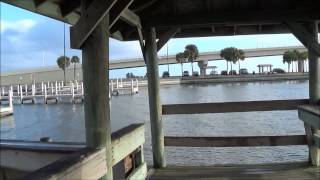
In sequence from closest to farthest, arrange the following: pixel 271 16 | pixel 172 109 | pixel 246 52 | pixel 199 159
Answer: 1. pixel 271 16
2. pixel 172 109
3. pixel 199 159
4. pixel 246 52

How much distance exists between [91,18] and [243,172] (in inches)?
162

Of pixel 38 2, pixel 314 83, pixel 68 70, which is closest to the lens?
pixel 38 2

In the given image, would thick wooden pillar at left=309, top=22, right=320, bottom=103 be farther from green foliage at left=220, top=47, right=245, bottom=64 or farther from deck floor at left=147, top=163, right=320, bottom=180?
green foliage at left=220, top=47, right=245, bottom=64

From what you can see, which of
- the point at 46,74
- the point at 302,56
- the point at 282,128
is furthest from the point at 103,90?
the point at 302,56

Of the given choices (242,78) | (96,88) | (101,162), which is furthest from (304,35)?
(242,78)

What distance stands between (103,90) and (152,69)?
363 centimetres

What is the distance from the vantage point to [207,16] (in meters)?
8.81

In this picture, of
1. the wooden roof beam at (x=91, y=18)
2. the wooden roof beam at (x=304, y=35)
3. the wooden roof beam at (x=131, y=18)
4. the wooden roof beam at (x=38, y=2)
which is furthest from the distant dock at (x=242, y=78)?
the wooden roof beam at (x=91, y=18)

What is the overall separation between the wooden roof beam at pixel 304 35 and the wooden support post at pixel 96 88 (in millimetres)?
3956

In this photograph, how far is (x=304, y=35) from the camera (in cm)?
833

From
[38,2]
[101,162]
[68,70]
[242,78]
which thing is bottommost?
[101,162]

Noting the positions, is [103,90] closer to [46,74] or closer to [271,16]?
[271,16]

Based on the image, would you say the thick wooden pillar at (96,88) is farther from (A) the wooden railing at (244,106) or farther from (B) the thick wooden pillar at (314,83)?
(B) the thick wooden pillar at (314,83)

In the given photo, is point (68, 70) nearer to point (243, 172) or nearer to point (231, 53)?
point (231, 53)
